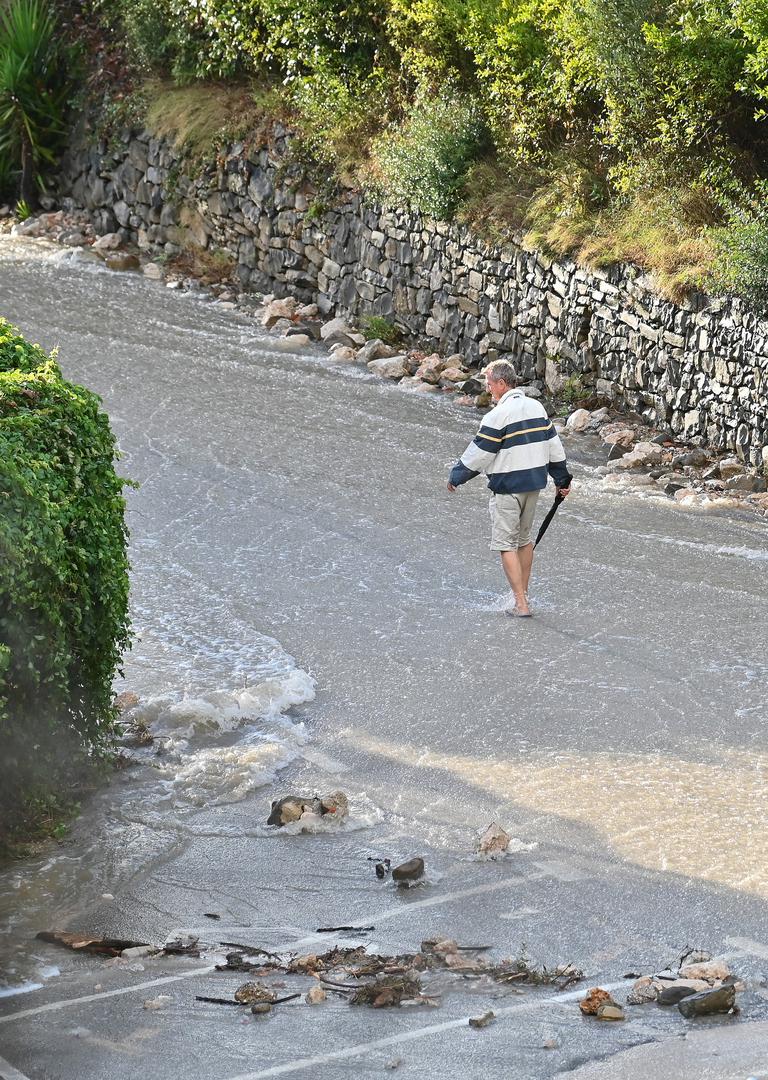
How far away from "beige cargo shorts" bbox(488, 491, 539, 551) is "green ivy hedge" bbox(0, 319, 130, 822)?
127 inches

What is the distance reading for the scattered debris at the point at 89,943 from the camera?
16.9 feet

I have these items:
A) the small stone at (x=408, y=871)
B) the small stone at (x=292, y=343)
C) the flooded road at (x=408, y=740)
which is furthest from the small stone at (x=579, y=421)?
the small stone at (x=408, y=871)

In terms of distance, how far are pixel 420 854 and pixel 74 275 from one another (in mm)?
16847

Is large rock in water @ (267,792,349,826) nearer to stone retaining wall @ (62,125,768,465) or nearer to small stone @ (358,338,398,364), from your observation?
stone retaining wall @ (62,125,768,465)

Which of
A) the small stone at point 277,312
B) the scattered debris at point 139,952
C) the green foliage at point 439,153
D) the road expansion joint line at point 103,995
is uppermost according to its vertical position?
the green foliage at point 439,153

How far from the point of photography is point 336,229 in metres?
19.0

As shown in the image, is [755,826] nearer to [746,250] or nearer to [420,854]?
[420,854]

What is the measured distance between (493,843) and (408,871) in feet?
1.51

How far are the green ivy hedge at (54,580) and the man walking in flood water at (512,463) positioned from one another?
3.13 metres

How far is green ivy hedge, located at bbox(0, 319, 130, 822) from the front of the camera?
561 centimetres

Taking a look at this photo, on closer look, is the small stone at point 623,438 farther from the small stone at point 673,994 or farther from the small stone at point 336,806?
the small stone at point 673,994

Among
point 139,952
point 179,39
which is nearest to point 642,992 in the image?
point 139,952

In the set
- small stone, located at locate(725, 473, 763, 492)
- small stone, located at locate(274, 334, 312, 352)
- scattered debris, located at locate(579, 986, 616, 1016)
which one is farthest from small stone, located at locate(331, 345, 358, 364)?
scattered debris, located at locate(579, 986, 616, 1016)

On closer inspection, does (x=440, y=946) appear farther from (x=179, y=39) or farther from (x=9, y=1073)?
(x=179, y=39)
